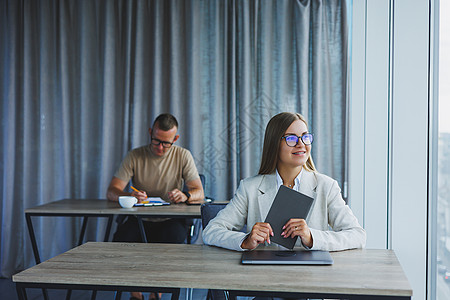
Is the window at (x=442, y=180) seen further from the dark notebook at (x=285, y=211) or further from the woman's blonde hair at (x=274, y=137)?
the woman's blonde hair at (x=274, y=137)

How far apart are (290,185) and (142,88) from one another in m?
2.56

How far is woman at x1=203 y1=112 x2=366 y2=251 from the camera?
188 cm

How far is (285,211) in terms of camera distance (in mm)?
1666

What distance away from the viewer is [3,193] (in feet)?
14.0

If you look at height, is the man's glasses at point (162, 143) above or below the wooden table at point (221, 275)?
above

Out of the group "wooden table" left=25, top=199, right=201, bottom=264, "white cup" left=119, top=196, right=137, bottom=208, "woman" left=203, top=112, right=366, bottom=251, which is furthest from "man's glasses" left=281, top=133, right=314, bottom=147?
"white cup" left=119, top=196, right=137, bottom=208

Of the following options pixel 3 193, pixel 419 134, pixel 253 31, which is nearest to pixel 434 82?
pixel 419 134

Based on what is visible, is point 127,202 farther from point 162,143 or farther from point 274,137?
point 274,137

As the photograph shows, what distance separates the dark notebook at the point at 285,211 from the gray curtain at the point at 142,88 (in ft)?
7.97

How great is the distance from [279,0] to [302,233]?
2.93 m

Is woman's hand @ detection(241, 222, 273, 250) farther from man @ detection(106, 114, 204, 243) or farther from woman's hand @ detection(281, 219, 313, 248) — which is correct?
man @ detection(106, 114, 204, 243)

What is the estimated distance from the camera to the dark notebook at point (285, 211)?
1651 mm

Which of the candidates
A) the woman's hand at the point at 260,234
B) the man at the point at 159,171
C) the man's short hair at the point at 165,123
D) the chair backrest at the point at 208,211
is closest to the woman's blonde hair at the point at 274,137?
the chair backrest at the point at 208,211

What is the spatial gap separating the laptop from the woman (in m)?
0.15
